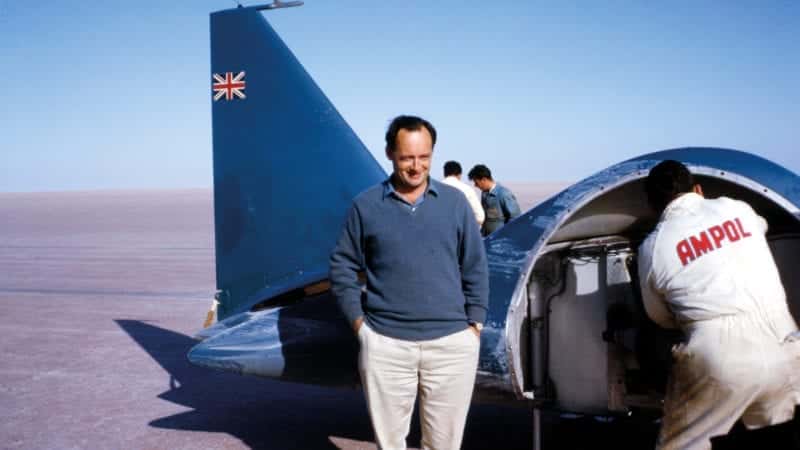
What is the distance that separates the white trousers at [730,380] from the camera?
2703 millimetres

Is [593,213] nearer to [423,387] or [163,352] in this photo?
[423,387]

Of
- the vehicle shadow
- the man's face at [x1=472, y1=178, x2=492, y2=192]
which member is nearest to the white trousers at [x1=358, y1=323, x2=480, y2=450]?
the vehicle shadow

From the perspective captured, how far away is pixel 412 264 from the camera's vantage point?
2.85 metres

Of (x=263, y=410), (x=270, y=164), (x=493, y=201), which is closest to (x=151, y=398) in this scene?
(x=263, y=410)

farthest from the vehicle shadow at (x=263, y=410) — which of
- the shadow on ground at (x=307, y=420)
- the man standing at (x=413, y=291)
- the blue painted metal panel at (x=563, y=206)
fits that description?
the man standing at (x=413, y=291)

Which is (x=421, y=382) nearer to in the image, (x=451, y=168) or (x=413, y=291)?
(x=413, y=291)

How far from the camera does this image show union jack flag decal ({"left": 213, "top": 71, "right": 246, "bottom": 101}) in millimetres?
6203

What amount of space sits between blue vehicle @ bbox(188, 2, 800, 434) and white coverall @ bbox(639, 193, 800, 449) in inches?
27.1

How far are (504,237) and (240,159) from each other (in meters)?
3.18

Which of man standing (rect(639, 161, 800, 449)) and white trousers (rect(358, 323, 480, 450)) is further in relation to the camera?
white trousers (rect(358, 323, 480, 450))

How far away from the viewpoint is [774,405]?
2.79m

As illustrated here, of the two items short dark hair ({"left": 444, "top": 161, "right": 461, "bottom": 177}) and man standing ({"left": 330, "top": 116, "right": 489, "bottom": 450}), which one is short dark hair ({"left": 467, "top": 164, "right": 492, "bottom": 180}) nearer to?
short dark hair ({"left": 444, "top": 161, "right": 461, "bottom": 177})

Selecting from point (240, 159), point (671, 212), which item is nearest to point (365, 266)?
point (671, 212)

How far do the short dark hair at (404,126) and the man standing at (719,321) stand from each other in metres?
1.06
